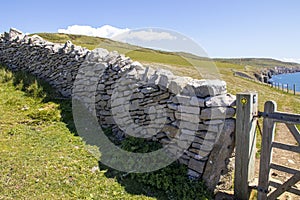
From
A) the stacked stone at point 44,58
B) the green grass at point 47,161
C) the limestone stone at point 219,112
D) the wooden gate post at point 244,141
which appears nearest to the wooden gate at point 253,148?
the wooden gate post at point 244,141

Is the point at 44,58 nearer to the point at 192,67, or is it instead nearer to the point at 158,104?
the point at 158,104

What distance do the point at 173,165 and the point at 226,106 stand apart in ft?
5.51

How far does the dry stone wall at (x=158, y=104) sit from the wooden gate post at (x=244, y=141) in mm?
199

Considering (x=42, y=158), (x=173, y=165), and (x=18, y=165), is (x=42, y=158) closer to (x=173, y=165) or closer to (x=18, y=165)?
(x=18, y=165)

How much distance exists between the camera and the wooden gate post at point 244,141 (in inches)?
175

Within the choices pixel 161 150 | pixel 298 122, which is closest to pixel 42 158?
pixel 161 150

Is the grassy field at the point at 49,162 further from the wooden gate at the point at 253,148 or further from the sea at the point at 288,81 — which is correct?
the sea at the point at 288,81

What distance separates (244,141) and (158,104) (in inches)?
79.6

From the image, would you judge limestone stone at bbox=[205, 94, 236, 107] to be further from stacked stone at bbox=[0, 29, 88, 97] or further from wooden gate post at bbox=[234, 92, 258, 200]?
stacked stone at bbox=[0, 29, 88, 97]

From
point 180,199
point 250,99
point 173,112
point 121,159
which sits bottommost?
point 180,199

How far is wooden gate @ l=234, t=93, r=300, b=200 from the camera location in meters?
4.27

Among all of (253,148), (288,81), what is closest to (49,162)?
(253,148)

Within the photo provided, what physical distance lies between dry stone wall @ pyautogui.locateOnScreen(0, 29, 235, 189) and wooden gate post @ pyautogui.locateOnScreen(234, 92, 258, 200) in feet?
0.65

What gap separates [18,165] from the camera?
189 inches
